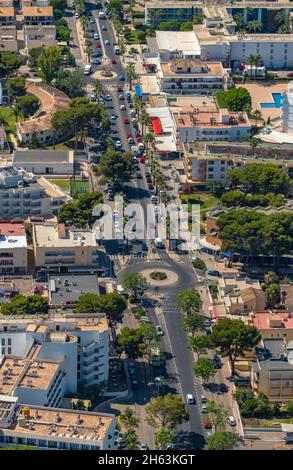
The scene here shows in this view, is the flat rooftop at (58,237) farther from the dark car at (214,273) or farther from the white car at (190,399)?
the white car at (190,399)

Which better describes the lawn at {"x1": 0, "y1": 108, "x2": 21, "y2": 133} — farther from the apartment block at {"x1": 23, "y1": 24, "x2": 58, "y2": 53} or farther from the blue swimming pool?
the blue swimming pool

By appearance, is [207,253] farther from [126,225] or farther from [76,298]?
[76,298]

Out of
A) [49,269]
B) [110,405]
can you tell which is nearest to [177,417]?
[110,405]

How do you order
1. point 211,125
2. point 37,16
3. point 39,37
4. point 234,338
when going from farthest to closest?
point 37,16 → point 39,37 → point 211,125 → point 234,338

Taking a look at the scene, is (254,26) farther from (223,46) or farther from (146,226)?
(146,226)

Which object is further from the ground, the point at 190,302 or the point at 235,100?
the point at 235,100

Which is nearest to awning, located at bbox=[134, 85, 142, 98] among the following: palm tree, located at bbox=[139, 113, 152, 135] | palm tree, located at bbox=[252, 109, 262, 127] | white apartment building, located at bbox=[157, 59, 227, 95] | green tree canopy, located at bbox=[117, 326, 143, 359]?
white apartment building, located at bbox=[157, 59, 227, 95]

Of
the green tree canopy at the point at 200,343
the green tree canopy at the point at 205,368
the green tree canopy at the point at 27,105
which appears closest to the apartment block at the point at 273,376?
the green tree canopy at the point at 205,368

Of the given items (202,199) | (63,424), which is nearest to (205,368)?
(63,424)
